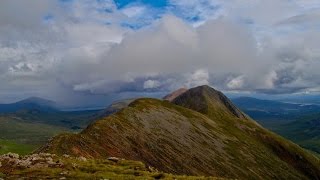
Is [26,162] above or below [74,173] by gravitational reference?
above

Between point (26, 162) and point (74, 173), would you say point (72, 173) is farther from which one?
point (26, 162)

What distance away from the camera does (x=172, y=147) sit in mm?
199125

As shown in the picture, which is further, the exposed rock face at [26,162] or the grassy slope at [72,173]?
the exposed rock face at [26,162]

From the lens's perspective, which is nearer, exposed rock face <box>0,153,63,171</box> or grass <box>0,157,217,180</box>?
grass <box>0,157,217,180</box>

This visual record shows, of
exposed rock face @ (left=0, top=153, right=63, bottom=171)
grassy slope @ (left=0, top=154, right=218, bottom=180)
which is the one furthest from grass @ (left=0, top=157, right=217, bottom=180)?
exposed rock face @ (left=0, top=153, right=63, bottom=171)

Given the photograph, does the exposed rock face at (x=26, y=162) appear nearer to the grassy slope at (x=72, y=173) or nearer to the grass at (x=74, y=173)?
the grassy slope at (x=72, y=173)

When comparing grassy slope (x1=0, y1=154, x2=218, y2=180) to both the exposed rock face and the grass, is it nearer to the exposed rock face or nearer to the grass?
the grass

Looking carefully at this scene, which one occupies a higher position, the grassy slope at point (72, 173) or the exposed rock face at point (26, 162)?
the exposed rock face at point (26, 162)

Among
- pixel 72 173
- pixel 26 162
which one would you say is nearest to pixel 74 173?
pixel 72 173

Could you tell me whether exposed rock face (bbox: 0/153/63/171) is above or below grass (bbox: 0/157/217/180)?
above

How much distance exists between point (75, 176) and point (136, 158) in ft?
334

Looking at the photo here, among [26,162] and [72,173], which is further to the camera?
[26,162]

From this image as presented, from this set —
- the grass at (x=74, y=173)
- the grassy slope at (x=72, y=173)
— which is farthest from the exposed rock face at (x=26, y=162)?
the grass at (x=74, y=173)

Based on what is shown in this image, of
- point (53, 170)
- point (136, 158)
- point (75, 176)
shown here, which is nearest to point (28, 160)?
point (53, 170)
